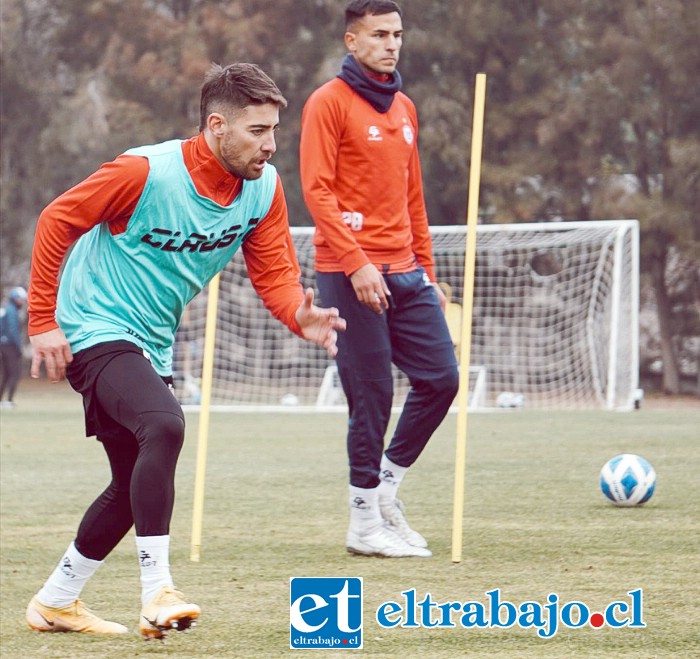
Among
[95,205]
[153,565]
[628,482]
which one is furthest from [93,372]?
[628,482]

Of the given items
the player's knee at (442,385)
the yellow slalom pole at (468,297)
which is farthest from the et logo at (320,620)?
A: the player's knee at (442,385)

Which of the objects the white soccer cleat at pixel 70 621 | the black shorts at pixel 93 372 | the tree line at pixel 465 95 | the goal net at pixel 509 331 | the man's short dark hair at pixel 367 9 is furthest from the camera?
the tree line at pixel 465 95

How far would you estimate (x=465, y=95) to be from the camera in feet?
92.2

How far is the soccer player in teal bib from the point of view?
4043 mm

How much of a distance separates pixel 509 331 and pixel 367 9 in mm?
19806

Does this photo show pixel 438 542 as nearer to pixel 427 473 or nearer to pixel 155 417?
pixel 155 417

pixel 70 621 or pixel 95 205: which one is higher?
pixel 95 205

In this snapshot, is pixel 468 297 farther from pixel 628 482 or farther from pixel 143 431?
pixel 143 431

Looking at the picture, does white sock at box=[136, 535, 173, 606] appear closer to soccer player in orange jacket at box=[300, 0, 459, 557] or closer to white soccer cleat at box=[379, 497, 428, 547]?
soccer player in orange jacket at box=[300, 0, 459, 557]

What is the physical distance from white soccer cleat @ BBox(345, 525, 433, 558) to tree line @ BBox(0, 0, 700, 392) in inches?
826

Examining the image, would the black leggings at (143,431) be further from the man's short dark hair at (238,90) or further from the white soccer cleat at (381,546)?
the white soccer cleat at (381,546)

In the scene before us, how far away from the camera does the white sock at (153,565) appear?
12.8 feet

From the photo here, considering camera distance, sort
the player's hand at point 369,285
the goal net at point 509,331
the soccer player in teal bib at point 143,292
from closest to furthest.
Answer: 1. the soccer player in teal bib at point 143,292
2. the player's hand at point 369,285
3. the goal net at point 509,331

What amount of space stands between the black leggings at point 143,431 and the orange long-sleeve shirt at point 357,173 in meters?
1.66
